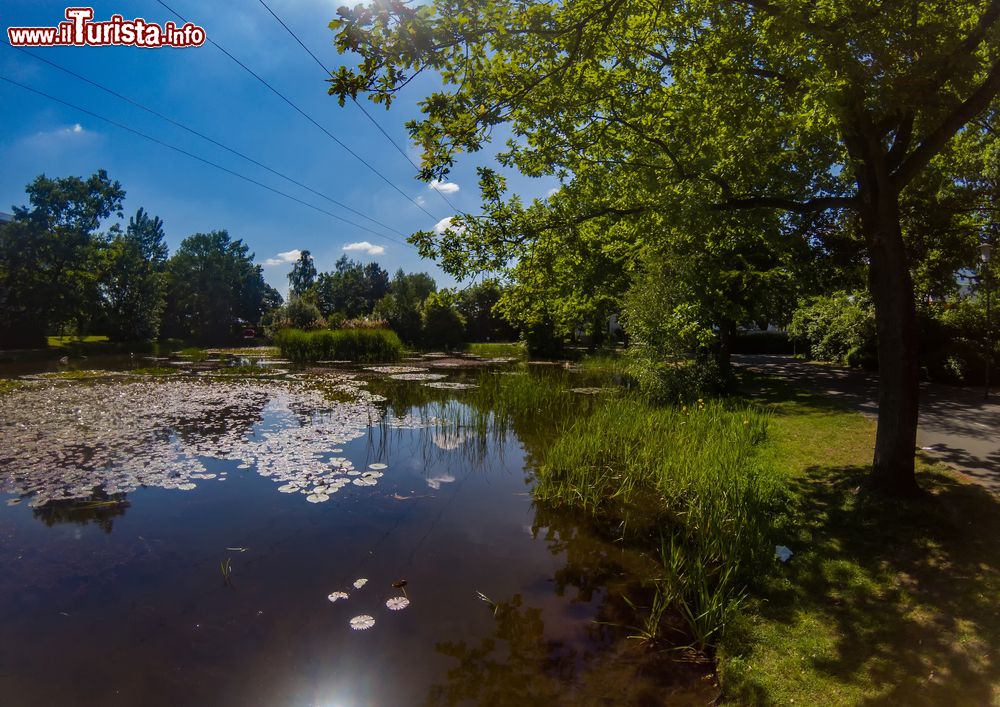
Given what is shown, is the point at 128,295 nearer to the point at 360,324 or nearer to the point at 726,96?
the point at 360,324

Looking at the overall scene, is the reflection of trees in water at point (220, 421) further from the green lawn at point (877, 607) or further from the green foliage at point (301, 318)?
the green foliage at point (301, 318)

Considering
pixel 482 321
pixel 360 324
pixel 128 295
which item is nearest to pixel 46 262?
pixel 128 295

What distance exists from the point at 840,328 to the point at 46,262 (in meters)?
46.3

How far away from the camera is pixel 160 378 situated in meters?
16.8

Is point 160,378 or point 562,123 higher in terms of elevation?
point 562,123

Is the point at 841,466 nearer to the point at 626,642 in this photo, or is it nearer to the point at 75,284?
the point at 626,642

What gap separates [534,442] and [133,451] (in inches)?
267

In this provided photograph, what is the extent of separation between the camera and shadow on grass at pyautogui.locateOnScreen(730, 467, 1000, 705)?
2.78 meters

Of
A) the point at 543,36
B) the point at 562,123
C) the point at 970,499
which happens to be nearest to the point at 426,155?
the point at 543,36

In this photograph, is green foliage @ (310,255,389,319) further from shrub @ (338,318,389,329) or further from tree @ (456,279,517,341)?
shrub @ (338,318,389,329)

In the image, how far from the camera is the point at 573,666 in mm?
3285

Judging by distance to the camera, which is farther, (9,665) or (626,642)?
(626,642)

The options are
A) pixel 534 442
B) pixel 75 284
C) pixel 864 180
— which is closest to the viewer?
pixel 864 180

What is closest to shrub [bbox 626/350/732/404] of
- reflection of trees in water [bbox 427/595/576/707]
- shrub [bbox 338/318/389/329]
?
reflection of trees in water [bbox 427/595/576/707]
